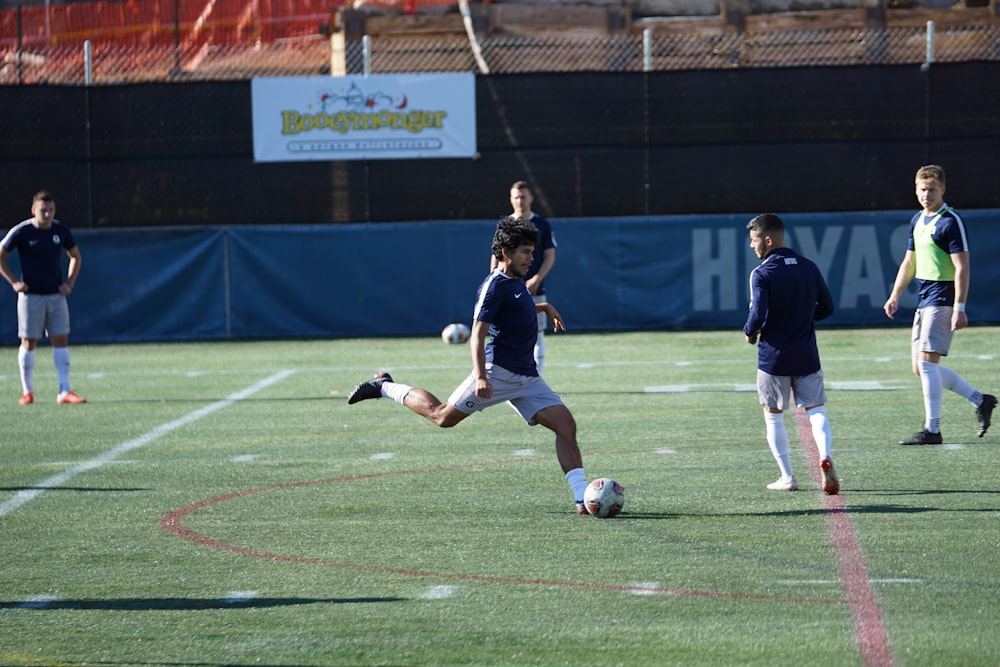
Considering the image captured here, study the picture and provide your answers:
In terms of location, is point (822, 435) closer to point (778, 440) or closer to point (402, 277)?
point (778, 440)

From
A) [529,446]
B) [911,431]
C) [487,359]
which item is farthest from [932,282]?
[487,359]

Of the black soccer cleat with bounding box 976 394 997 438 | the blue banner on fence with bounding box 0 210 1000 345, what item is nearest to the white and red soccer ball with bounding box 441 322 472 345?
the blue banner on fence with bounding box 0 210 1000 345

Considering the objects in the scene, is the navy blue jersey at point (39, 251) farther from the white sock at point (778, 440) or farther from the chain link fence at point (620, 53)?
the chain link fence at point (620, 53)

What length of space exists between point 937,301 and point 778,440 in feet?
8.38

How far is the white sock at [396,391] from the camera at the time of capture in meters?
9.61

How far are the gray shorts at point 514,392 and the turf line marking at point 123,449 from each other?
2986 millimetres

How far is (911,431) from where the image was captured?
1170cm

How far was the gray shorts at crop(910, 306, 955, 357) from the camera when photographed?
1085cm

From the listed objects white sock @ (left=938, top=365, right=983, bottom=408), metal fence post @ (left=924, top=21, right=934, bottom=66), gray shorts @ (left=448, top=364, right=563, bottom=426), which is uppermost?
metal fence post @ (left=924, top=21, right=934, bottom=66)

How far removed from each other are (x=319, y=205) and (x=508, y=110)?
3.52 metres

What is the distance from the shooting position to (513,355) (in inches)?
342

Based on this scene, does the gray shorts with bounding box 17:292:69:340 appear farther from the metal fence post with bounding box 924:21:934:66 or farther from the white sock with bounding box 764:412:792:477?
the metal fence post with bounding box 924:21:934:66

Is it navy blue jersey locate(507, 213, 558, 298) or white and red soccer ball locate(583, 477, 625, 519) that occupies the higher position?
navy blue jersey locate(507, 213, 558, 298)

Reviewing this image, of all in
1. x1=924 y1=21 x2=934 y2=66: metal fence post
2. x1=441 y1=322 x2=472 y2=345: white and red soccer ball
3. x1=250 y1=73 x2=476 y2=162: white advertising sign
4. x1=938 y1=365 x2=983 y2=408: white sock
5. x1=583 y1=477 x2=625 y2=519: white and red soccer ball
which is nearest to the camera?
A: x1=583 y1=477 x2=625 y2=519: white and red soccer ball
